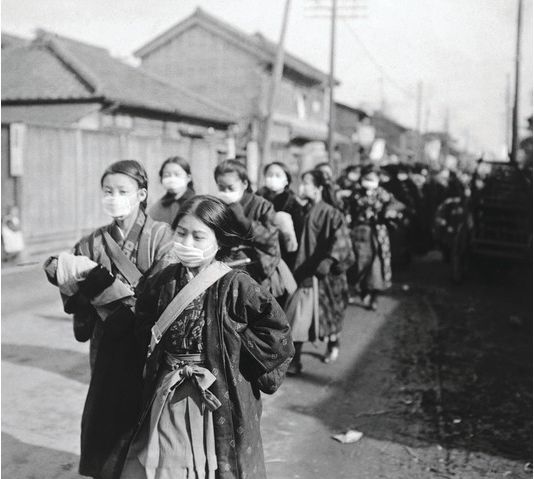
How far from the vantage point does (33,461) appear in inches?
159

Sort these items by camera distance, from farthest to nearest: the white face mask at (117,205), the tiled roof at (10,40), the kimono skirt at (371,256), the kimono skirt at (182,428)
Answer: the tiled roof at (10,40) < the kimono skirt at (371,256) < the white face mask at (117,205) < the kimono skirt at (182,428)

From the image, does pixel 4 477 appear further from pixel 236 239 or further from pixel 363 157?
pixel 363 157

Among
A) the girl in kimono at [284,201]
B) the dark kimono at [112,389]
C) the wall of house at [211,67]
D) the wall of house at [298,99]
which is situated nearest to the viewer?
Result: the dark kimono at [112,389]

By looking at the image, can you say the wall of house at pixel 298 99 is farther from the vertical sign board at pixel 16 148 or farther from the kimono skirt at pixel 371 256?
the kimono skirt at pixel 371 256

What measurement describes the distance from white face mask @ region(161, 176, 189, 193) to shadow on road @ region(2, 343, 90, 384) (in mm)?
1741

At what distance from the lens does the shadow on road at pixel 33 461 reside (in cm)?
390

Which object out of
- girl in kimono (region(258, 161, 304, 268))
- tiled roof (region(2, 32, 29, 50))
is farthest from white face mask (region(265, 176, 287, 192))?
tiled roof (region(2, 32, 29, 50))

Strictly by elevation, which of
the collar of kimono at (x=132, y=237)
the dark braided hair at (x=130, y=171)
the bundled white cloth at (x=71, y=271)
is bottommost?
the bundled white cloth at (x=71, y=271)

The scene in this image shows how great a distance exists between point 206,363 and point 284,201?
3920 millimetres

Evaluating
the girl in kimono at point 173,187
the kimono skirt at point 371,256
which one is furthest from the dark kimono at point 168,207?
the kimono skirt at point 371,256

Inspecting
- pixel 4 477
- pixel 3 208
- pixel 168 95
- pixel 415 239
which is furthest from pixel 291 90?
pixel 4 477

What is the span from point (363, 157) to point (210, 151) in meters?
16.7

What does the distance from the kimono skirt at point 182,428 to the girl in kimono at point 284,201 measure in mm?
3350

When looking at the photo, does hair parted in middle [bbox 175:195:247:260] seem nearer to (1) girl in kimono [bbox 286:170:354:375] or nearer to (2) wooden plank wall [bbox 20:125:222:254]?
(1) girl in kimono [bbox 286:170:354:375]
